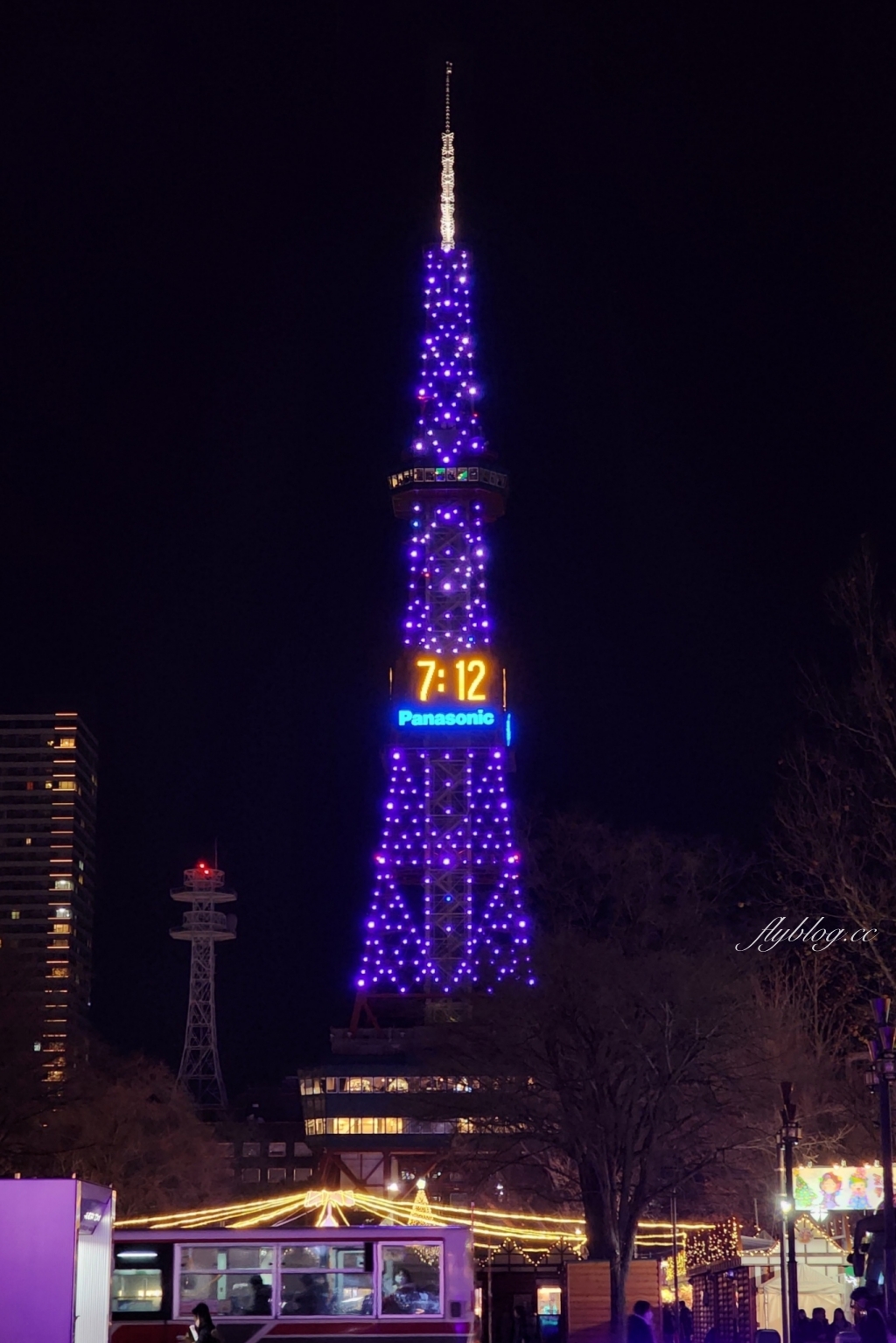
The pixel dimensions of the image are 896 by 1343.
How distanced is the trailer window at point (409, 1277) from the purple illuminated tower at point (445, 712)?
8259cm

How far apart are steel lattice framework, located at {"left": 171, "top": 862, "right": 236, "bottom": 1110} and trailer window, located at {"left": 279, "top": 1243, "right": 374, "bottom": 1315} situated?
13826 centimetres

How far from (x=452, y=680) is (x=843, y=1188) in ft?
280

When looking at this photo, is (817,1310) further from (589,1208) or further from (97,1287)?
(589,1208)

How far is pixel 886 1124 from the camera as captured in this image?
83.4 ft

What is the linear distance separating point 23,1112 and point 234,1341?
35.8m

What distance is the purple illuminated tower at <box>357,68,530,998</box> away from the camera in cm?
11575

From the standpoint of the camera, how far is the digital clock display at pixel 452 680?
11969cm

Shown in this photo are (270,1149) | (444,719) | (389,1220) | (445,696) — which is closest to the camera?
(389,1220)

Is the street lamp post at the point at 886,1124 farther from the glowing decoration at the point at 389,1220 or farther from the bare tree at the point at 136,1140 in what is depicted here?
the bare tree at the point at 136,1140

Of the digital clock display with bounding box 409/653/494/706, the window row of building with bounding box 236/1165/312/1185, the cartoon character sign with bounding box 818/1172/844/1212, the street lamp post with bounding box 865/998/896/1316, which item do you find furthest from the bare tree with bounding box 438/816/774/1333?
the window row of building with bounding box 236/1165/312/1185

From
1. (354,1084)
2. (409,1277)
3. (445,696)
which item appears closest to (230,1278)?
(409,1277)

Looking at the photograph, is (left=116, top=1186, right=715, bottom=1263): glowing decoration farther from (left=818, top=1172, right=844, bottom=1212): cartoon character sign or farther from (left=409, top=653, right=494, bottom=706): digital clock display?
(left=409, top=653, right=494, bottom=706): digital clock display

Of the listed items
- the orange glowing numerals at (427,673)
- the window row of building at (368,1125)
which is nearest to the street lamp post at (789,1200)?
the window row of building at (368,1125)

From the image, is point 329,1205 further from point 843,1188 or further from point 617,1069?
point 617,1069
